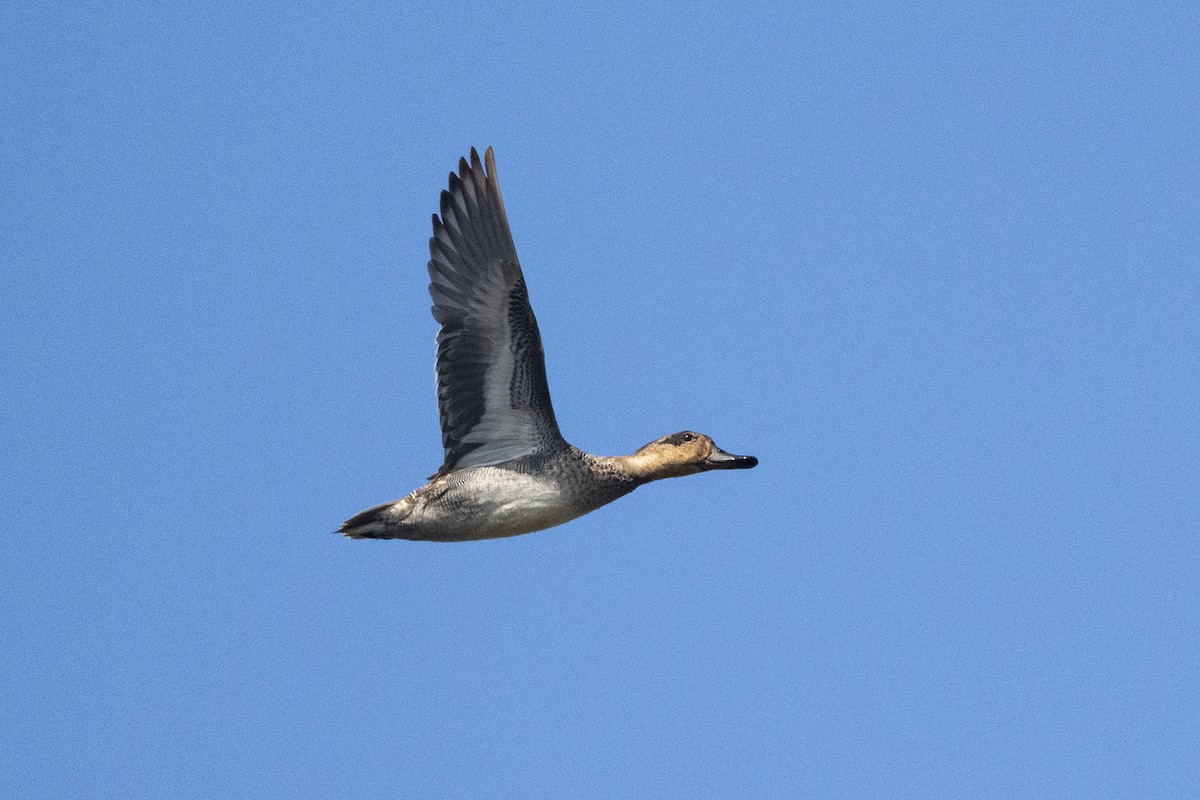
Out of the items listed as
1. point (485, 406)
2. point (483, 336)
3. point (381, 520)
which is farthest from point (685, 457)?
point (381, 520)

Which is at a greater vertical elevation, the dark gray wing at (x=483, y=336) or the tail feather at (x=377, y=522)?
the dark gray wing at (x=483, y=336)

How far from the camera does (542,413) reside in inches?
978

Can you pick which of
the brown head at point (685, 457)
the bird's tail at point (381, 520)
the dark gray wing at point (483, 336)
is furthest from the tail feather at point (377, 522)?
the brown head at point (685, 457)

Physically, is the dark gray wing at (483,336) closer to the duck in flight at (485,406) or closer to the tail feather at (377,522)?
the duck in flight at (485,406)

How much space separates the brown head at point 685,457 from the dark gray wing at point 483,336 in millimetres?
1040

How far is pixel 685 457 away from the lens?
2553 cm

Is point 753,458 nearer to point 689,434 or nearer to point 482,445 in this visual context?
point 689,434

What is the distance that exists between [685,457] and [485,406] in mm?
2035

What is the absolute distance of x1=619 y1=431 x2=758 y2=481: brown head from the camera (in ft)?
83.6

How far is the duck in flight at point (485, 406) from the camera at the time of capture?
24594 millimetres

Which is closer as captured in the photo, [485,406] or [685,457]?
[485,406]

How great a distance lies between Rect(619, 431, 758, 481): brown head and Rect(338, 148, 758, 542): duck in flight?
2.49 ft

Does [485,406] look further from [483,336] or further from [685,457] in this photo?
[685,457]

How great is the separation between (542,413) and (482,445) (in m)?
0.62
